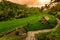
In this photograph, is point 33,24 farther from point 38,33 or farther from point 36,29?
point 38,33

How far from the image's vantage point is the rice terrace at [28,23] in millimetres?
15000

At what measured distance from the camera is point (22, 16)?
2411 cm

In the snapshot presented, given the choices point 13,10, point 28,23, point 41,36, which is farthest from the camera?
point 13,10

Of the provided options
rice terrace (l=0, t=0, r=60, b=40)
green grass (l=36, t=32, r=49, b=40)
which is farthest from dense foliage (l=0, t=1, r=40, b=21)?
green grass (l=36, t=32, r=49, b=40)

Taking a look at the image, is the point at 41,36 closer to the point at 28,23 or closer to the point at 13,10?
the point at 28,23

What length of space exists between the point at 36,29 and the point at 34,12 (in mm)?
8947

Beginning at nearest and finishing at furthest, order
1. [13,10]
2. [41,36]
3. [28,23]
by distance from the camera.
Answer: [41,36]
[28,23]
[13,10]

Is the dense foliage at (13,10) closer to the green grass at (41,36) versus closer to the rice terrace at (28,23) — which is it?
the rice terrace at (28,23)

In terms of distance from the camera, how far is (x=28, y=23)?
17.7m

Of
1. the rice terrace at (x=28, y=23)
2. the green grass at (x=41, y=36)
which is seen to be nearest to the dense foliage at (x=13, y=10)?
the rice terrace at (x=28, y=23)

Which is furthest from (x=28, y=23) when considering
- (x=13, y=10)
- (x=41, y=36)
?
(x=13, y=10)

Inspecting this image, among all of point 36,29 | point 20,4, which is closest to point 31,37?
point 36,29

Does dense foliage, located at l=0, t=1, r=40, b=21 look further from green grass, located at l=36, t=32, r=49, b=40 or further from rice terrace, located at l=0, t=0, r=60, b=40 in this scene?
green grass, located at l=36, t=32, r=49, b=40

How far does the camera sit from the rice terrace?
591 inches
